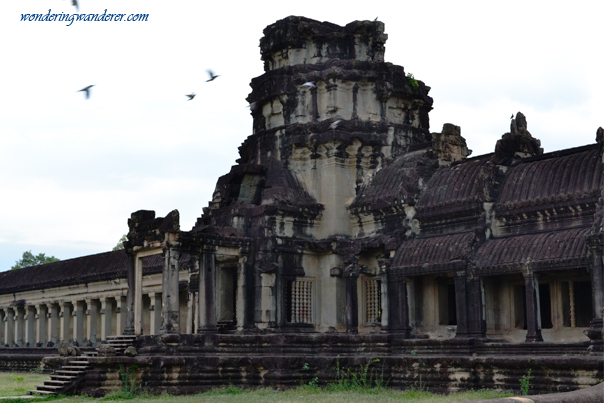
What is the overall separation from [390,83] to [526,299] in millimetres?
9829

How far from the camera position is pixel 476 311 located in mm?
22141

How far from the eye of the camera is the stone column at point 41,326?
45031 millimetres

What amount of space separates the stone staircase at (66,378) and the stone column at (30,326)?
77.9 ft

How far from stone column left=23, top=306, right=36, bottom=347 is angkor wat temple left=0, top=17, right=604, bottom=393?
2199cm

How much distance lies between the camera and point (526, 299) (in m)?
21.0

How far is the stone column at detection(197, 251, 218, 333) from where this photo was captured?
24.2 meters

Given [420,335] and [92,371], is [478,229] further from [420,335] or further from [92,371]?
[92,371]

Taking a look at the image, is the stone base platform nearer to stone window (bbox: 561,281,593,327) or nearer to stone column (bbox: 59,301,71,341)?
stone window (bbox: 561,281,593,327)

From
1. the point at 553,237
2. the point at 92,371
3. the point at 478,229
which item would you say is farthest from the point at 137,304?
the point at 553,237

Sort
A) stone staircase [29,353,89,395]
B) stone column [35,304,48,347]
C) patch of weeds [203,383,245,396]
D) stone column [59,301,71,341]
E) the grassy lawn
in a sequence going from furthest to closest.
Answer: stone column [35,304,48,347] → stone column [59,301,71,341] → stone staircase [29,353,89,395] → patch of weeds [203,383,245,396] → the grassy lawn

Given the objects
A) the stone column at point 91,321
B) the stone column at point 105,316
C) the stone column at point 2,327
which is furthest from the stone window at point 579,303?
the stone column at point 2,327

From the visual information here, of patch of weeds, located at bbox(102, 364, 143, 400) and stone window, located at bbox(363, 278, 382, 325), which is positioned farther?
stone window, located at bbox(363, 278, 382, 325)

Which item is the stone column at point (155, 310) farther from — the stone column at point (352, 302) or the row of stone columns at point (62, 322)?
the stone column at point (352, 302)

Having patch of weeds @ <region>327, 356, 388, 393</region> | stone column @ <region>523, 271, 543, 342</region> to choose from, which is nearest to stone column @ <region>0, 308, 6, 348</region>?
patch of weeds @ <region>327, 356, 388, 393</region>
